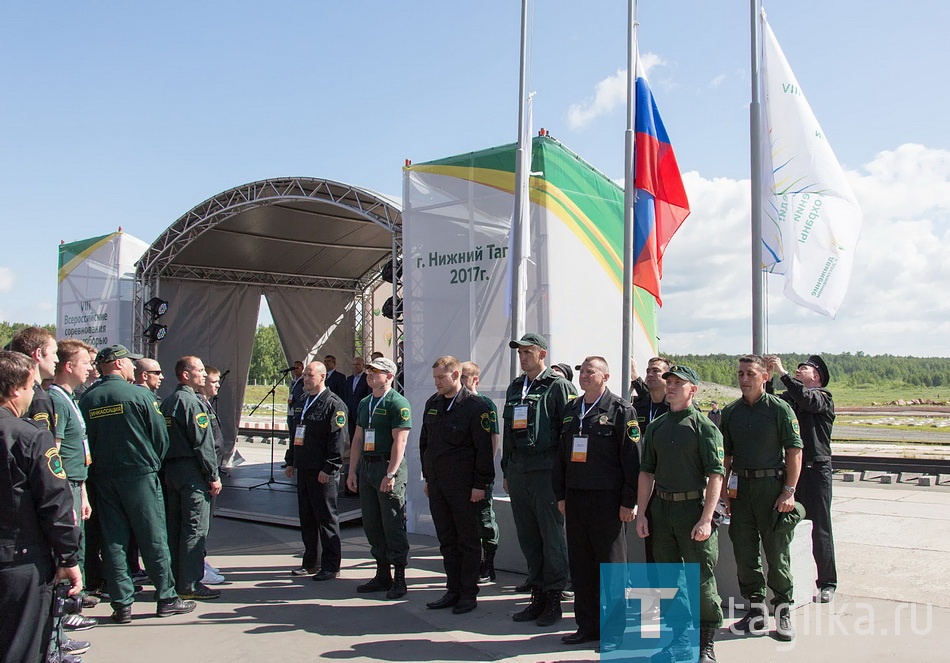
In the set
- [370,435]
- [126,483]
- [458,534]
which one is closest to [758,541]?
[458,534]

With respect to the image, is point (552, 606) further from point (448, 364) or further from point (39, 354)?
point (39, 354)

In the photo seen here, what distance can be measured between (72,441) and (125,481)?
60cm

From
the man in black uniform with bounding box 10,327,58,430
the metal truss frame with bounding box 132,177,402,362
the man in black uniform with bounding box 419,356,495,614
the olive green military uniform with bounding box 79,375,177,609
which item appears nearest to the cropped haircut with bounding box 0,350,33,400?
the man in black uniform with bounding box 10,327,58,430

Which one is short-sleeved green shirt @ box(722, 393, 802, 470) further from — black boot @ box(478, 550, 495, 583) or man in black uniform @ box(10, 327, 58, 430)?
man in black uniform @ box(10, 327, 58, 430)

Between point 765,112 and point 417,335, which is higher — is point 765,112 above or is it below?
above

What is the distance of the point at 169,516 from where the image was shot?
5695 millimetres

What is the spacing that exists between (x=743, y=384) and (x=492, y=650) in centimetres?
222

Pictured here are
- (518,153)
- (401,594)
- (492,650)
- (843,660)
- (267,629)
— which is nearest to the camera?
(843,660)

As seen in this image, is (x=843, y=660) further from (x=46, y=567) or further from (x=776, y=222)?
(x=46, y=567)

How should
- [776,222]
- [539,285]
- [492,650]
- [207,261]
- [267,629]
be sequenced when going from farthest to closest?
[207,261] → [539,285] → [776,222] → [267,629] → [492,650]

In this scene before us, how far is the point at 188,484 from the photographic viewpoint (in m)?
5.59

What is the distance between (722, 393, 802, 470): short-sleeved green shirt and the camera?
449 centimetres

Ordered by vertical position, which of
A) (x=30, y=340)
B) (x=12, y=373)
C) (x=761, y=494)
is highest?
(x=30, y=340)

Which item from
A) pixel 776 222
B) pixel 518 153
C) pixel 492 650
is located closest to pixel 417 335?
pixel 518 153
